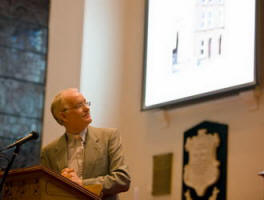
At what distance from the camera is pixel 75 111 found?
12.4ft

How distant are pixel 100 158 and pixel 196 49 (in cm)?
257

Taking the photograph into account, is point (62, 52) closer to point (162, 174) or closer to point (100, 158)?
point (162, 174)

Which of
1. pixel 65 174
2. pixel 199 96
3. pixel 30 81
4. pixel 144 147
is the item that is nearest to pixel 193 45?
pixel 199 96

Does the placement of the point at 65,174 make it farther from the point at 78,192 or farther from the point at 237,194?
the point at 237,194

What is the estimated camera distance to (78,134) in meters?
3.88

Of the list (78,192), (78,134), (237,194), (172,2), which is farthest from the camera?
(172,2)

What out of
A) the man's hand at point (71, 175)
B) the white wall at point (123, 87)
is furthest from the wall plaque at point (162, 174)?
the man's hand at point (71, 175)

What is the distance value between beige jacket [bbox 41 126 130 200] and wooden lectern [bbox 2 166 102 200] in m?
0.29

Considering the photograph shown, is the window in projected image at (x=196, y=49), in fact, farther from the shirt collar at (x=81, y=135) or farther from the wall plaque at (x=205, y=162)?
the shirt collar at (x=81, y=135)

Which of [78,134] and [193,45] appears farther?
[193,45]

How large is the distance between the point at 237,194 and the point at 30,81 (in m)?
2.96

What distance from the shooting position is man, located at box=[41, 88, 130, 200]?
3.77 meters

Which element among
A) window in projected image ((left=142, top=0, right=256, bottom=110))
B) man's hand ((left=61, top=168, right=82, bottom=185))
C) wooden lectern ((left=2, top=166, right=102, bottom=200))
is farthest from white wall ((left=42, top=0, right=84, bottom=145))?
wooden lectern ((left=2, top=166, right=102, bottom=200))

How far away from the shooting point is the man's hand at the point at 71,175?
3.54m
